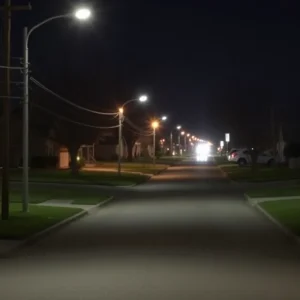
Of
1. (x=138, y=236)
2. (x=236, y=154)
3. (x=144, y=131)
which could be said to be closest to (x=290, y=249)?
(x=138, y=236)

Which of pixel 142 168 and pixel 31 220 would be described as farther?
pixel 142 168

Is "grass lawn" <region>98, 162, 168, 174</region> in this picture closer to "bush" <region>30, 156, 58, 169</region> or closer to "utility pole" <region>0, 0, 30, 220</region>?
"bush" <region>30, 156, 58, 169</region>

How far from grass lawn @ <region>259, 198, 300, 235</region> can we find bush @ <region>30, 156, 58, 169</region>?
1708 inches

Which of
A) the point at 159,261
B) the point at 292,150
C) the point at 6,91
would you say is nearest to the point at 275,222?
the point at 6,91

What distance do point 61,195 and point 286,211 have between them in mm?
14825

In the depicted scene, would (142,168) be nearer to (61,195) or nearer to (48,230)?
(61,195)

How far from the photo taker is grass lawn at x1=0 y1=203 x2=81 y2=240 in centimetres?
2038

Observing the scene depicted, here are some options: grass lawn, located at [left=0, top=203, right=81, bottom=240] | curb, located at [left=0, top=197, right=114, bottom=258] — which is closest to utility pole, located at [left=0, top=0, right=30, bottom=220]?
grass lawn, located at [left=0, top=203, right=81, bottom=240]

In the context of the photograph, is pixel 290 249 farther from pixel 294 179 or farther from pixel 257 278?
pixel 294 179

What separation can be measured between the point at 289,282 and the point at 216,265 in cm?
235

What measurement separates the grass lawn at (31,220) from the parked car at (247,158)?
5498 cm

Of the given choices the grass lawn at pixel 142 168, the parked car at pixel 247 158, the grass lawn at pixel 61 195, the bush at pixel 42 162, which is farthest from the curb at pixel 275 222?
the parked car at pixel 247 158

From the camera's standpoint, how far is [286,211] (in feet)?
90.9

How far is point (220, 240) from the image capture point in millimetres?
19453
